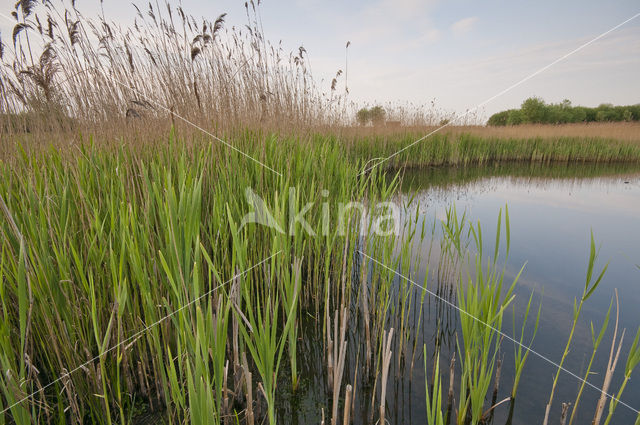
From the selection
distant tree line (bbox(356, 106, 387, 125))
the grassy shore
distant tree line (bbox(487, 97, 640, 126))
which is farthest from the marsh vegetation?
distant tree line (bbox(487, 97, 640, 126))

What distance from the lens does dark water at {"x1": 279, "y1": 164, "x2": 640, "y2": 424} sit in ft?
4.32

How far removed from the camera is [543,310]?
2.23 metres

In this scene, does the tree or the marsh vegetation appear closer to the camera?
the marsh vegetation

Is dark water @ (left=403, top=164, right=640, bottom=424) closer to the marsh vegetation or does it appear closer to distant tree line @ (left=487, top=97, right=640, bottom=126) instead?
the marsh vegetation

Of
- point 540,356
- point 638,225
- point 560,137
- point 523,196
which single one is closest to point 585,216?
point 638,225

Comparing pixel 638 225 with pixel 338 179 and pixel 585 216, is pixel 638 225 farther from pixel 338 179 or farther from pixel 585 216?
pixel 338 179

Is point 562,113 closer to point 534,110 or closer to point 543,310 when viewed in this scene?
point 534,110

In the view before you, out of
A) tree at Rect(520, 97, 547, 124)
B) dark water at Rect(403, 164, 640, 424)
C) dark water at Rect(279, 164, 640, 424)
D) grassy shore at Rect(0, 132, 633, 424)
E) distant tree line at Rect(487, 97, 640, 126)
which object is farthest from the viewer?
tree at Rect(520, 97, 547, 124)

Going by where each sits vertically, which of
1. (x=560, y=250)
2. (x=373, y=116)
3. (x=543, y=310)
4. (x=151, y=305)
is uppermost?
(x=373, y=116)

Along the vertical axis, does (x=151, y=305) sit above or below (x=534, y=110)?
below

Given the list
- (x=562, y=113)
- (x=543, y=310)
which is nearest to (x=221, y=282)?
(x=543, y=310)

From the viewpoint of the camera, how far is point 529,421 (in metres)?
1.26

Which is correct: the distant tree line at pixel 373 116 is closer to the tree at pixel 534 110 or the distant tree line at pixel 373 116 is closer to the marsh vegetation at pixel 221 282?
the marsh vegetation at pixel 221 282

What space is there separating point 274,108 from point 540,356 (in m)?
3.31
